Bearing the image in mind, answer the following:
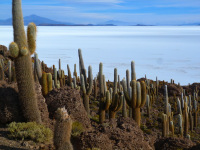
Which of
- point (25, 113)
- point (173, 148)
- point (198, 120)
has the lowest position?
point (198, 120)

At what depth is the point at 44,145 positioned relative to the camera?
26.2 ft

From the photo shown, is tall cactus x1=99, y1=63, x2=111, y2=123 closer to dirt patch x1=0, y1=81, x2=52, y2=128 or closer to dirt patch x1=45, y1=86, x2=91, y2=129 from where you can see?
dirt patch x1=45, y1=86, x2=91, y2=129

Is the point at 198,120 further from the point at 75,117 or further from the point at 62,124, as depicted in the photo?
the point at 62,124

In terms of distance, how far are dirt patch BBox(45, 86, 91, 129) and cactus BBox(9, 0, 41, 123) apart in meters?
0.95

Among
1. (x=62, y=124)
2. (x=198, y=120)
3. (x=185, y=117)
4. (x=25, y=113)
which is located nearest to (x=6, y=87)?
(x=25, y=113)

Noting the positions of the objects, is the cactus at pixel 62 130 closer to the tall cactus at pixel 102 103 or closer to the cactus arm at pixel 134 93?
the cactus arm at pixel 134 93

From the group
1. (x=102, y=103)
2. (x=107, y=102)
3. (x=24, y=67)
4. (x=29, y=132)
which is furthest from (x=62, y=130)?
(x=102, y=103)

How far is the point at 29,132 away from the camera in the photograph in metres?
8.14

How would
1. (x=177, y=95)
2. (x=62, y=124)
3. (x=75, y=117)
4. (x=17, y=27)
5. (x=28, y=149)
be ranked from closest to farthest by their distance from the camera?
(x=62, y=124) → (x=28, y=149) → (x=17, y=27) → (x=75, y=117) → (x=177, y=95)

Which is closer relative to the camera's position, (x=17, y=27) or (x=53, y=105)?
(x=17, y=27)

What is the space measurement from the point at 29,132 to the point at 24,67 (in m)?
1.74

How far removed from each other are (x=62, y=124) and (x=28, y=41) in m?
3.39

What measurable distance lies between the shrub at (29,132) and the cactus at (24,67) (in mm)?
477

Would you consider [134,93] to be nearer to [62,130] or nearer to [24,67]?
[24,67]
